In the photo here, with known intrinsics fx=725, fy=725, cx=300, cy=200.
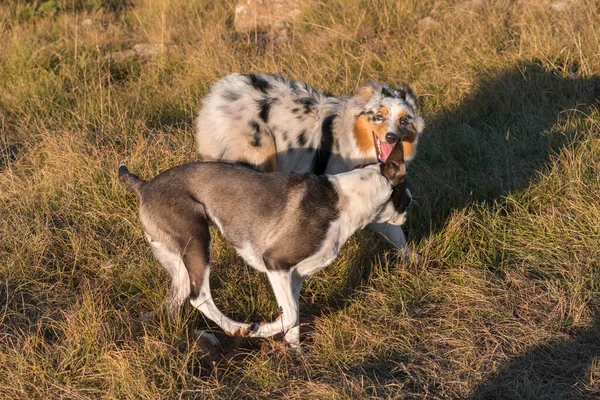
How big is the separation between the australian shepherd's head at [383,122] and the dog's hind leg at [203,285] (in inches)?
60.9

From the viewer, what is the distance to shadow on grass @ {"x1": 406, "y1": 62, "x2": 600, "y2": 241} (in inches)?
234

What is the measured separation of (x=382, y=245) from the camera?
18.1 feet

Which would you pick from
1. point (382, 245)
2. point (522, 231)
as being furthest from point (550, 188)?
point (382, 245)

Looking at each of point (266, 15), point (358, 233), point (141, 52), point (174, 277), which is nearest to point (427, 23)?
point (266, 15)

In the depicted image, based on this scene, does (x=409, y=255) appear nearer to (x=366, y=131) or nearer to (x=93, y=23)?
(x=366, y=131)

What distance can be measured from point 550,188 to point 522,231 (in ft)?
1.94

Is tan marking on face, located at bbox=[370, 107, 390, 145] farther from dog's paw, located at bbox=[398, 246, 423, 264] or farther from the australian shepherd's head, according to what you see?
dog's paw, located at bbox=[398, 246, 423, 264]

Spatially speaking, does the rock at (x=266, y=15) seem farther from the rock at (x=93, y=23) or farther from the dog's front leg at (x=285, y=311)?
the dog's front leg at (x=285, y=311)

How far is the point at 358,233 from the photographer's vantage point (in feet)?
18.3

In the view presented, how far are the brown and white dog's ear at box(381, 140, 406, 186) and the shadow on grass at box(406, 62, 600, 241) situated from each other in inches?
A: 48.5

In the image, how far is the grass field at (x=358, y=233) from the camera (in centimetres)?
420

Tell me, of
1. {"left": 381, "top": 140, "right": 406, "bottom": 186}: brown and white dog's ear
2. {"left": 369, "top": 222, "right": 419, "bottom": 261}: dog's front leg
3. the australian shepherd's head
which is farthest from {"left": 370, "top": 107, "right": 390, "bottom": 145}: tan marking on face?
{"left": 381, "top": 140, "right": 406, "bottom": 186}: brown and white dog's ear

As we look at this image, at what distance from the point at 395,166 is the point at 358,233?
1.28 meters

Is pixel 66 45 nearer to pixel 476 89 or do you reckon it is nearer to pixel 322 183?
pixel 476 89
